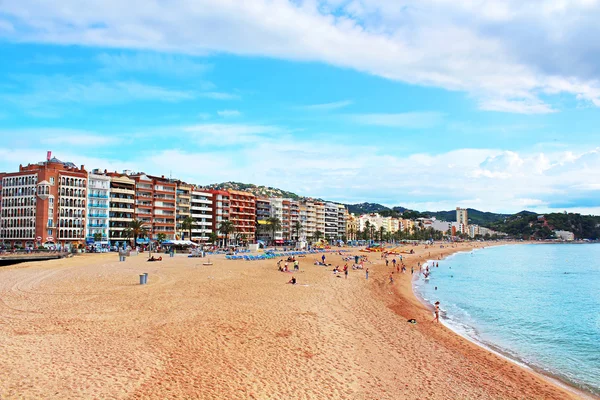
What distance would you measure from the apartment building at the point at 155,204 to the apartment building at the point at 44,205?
1210 cm

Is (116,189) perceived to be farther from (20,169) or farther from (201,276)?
(201,276)

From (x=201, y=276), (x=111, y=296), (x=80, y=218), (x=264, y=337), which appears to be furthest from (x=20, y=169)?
(x=264, y=337)

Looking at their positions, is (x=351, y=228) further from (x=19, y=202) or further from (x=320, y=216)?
(x=19, y=202)

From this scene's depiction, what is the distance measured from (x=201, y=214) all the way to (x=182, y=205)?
21.2ft

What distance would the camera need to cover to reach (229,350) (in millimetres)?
15859

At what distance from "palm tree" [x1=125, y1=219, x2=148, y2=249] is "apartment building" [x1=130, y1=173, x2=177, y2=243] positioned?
3.85 m

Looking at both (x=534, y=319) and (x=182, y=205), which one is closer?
(x=534, y=319)

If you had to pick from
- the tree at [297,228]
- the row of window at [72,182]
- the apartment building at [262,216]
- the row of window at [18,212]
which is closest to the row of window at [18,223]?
the row of window at [18,212]

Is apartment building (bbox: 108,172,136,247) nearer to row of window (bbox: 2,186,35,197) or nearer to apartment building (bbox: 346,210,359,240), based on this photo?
row of window (bbox: 2,186,35,197)

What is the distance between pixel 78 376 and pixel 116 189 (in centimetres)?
7259

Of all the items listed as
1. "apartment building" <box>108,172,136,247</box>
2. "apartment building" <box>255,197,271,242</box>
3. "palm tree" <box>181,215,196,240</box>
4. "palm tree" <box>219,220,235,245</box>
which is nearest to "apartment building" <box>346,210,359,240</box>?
"apartment building" <box>255,197,271,242</box>

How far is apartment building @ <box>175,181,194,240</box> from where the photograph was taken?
93375mm

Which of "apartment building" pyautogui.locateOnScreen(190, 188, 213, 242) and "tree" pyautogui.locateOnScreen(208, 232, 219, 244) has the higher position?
"apartment building" pyautogui.locateOnScreen(190, 188, 213, 242)

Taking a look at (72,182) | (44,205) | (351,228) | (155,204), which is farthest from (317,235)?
(44,205)
